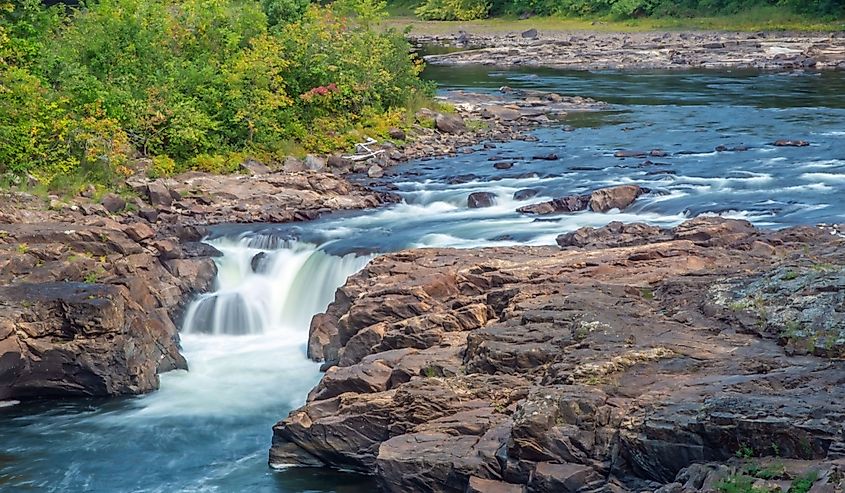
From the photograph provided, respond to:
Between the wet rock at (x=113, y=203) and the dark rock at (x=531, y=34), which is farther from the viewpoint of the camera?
the dark rock at (x=531, y=34)

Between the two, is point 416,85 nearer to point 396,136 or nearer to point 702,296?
point 396,136

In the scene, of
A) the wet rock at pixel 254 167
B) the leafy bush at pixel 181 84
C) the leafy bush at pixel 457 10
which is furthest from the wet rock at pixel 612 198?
the leafy bush at pixel 457 10

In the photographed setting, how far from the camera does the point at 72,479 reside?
15266mm

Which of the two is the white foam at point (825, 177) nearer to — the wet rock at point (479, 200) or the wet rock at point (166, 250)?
the wet rock at point (479, 200)

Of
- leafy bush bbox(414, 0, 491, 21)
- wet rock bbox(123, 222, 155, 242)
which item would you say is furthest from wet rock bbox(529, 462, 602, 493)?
leafy bush bbox(414, 0, 491, 21)

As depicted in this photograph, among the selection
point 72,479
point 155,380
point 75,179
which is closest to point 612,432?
point 72,479

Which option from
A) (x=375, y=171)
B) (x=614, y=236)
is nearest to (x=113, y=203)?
(x=375, y=171)

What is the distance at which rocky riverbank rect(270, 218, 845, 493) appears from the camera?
1063 cm

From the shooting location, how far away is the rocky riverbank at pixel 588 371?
10.6m

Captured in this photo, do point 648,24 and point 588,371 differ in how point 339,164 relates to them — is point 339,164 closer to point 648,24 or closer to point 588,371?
point 588,371

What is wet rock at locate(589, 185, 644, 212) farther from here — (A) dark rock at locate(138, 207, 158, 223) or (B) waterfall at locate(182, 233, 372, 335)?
(A) dark rock at locate(138, 207, 158, 223)

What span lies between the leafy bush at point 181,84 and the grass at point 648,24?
33.1 meters

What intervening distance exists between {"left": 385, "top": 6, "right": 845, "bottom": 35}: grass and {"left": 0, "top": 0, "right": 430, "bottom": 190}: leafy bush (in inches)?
1302

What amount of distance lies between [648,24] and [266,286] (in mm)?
59530
